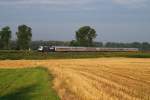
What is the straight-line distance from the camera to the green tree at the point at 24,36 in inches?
6188

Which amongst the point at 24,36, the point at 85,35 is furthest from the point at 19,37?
the point at 85,35

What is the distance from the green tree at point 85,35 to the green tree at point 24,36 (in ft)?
68.1

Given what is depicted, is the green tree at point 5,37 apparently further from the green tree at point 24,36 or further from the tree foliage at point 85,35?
the tree foliage at point 85,35

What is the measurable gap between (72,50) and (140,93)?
97.5 m

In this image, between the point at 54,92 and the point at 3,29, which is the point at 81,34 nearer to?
the point at 3,29

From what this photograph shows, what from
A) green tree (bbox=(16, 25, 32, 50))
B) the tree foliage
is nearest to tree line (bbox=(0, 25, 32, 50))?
green tree (bbox=(16, 25, 32, 50))

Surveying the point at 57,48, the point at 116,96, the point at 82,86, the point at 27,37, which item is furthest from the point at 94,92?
the point at 27,37

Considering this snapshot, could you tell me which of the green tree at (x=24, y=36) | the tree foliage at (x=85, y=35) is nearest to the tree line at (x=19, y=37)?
the green tree at (x=24, y=36)

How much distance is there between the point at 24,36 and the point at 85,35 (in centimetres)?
2531

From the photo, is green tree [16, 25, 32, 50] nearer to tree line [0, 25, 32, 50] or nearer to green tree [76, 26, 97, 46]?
tree line [0, 25, 32, 50]

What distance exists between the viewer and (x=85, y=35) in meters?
170

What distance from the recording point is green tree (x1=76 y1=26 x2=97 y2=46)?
170 meters

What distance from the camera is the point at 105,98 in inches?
692

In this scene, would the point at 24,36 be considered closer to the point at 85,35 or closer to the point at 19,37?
the point at 19,37
